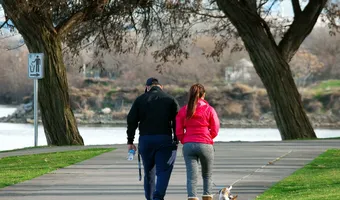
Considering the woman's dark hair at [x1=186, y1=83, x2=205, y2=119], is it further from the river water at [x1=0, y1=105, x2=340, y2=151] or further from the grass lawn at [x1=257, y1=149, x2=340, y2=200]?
the river water at [x1=0, y1=105, x2=340, y2=151]

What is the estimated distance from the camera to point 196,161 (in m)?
12.2

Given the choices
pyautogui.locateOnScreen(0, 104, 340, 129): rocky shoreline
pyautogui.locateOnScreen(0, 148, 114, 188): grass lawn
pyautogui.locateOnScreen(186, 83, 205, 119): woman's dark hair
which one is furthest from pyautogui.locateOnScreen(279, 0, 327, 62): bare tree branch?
pyautogui.locateOnScreen(0, 104, 340, 129): rocky shoreline

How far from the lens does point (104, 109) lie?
71250mm

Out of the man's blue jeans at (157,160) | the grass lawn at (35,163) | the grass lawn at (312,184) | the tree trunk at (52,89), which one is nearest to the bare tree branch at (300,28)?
the tree trunk at (52,89)

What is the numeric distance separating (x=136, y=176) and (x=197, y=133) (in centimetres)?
414

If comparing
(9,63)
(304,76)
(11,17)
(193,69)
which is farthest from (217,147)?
(304,76)

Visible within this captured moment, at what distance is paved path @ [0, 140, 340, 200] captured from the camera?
1373 centimetres

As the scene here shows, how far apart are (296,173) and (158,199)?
443 centimetres

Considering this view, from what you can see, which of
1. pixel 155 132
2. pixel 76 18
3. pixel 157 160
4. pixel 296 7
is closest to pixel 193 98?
pixel 155 132

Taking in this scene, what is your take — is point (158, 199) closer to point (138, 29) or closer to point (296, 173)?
point (296, 173)

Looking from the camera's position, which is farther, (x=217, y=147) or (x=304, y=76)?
(x=304, y=76)

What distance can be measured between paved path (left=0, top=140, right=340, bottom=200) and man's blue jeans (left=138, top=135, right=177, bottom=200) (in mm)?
1004

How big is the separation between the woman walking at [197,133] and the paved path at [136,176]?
120cm

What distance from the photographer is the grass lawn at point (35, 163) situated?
52.7 ft
